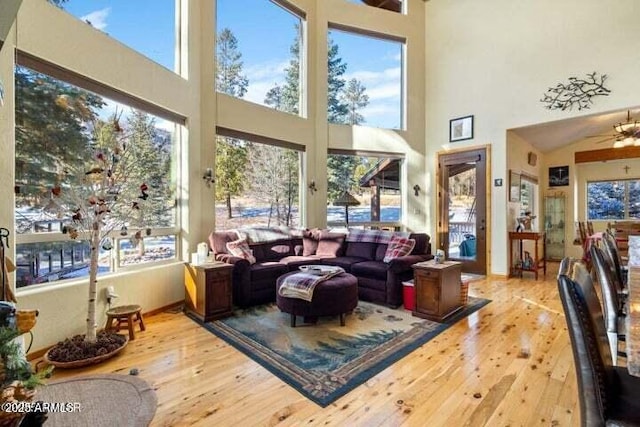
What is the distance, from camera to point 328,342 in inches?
119

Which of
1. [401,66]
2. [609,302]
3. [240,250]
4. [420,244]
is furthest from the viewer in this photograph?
[401,66]

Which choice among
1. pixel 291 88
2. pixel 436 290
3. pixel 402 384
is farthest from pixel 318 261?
pixel 291 88

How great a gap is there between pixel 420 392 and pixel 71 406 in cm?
225

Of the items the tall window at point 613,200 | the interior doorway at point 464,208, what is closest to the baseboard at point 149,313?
the interior doorway at point 464,208

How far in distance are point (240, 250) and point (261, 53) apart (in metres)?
3.40

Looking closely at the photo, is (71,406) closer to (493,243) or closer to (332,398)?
(332,398)

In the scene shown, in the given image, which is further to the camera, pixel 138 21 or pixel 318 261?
pixel 318 261

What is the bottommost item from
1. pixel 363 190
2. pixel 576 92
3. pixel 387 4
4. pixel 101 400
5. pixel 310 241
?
pixel 101 400

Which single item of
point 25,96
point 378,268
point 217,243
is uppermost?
point 25,96

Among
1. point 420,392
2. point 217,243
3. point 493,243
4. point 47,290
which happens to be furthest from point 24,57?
point 493,243

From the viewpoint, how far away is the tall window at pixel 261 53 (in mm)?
4980

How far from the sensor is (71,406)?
81.3 inches

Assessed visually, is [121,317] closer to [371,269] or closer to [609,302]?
[371,269]

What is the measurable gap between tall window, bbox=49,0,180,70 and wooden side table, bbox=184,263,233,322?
8.50 feet
